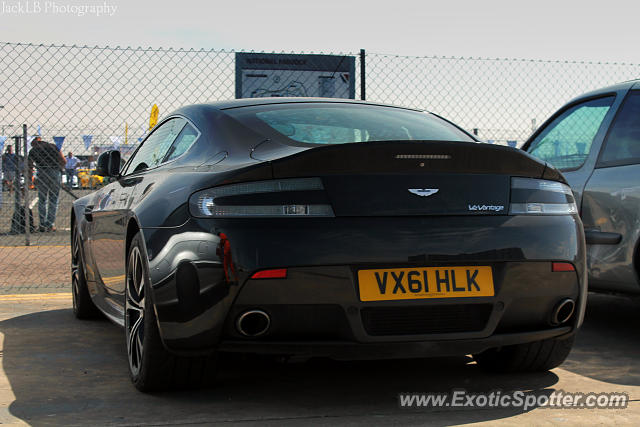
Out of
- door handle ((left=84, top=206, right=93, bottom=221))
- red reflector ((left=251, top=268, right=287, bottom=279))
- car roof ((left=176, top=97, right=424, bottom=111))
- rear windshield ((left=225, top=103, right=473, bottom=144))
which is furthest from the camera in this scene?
door handle ((left=84, top=206, right=93, bottom=221))

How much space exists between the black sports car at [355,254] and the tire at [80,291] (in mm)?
2255

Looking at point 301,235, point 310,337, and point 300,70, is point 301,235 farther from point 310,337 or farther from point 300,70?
point 300,70

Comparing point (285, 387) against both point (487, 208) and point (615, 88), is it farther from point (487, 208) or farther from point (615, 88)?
point (615, 88)

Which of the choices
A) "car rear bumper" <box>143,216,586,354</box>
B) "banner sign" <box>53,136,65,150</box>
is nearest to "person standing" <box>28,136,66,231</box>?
"banner sign" <box>53,136,65,150</box>

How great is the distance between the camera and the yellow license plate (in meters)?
3.15

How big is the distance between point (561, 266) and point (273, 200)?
120cm

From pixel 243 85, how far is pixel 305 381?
6892mm

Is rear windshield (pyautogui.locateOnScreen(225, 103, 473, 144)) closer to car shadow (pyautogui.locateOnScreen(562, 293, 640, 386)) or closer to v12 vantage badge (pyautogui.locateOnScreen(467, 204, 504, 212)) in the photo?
v12 vantage badge (pyautogui.locateOnScreen(467, 204, 504, 212))

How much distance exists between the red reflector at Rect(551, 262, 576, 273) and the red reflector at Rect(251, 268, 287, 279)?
1.10 metres

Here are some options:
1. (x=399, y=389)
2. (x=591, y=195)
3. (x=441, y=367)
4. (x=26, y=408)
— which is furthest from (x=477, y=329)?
(x=591, y=195)

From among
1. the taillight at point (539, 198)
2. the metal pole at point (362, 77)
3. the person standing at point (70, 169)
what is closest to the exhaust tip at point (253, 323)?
the taillight at point (539, 198)

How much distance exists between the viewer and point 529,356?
3.96 m

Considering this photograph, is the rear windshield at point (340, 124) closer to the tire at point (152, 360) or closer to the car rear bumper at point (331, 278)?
the car rear bumper at point (331, 278)

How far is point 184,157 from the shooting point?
13.0 feet
